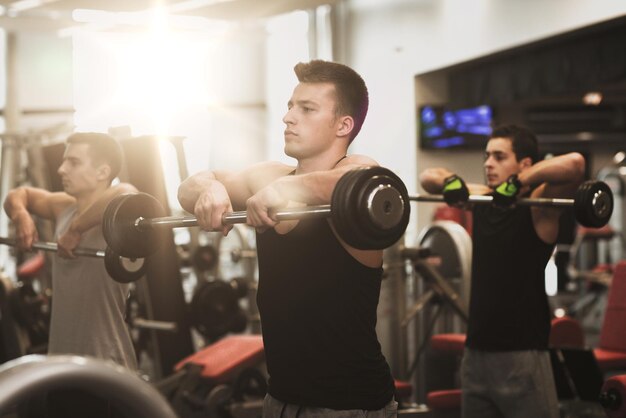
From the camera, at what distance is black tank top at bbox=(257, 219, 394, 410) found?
1.68 meters

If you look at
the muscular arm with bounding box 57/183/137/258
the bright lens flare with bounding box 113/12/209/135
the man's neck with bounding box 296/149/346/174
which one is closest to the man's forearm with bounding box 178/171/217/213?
the man's neck with bounding box 296/149/346/174

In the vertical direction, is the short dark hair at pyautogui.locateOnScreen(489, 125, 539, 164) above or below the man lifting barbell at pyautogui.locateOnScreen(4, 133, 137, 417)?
above

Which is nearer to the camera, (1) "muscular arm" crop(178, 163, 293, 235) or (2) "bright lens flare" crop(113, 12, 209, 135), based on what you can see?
(1) "muscular arm" crop(178, 163, 293, 235)

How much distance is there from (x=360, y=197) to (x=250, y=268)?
4415mm

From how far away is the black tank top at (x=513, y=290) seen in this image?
104 inches

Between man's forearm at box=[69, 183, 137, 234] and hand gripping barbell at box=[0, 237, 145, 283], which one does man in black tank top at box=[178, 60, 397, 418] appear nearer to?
hand gripping barbell at box=[0, 237, 145, 283]

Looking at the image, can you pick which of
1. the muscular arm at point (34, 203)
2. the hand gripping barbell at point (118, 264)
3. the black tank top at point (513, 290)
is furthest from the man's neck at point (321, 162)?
the muscular arm at point (34, 203)

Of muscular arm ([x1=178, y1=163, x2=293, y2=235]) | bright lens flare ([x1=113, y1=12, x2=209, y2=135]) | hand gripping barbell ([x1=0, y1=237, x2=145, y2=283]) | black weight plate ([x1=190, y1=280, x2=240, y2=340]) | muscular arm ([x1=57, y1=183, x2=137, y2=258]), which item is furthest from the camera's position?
bright lens flare ([x1=113, y1=12, x2=209, y2=135])

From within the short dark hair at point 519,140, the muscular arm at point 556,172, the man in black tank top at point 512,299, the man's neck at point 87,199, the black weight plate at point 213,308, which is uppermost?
the short dark hair at point 519,140

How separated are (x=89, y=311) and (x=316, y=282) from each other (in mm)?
1203

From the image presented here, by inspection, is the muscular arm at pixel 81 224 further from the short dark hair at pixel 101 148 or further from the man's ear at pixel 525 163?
the man's ear at pixel 525 163

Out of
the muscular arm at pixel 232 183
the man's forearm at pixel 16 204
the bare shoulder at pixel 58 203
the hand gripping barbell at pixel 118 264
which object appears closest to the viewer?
the muscular arm at pixel 232 183

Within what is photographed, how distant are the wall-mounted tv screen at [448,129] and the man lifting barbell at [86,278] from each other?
5.33 metres

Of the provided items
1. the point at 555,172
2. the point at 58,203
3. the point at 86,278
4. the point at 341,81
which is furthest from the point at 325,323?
the point at 58,203
